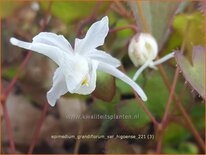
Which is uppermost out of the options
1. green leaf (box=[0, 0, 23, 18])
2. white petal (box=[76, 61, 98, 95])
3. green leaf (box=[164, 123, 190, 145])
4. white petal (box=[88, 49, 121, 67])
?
green leaf (box=[0, 0, 23, 18])

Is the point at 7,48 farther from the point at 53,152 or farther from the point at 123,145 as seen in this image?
the point at 123,145

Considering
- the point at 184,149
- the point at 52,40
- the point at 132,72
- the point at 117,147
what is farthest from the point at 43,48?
the point at 184,149

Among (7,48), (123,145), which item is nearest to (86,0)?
(7,48)

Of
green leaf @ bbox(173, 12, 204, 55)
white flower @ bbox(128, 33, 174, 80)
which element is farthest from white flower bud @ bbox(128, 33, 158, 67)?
green leaf @ bbox(173, 12, 204, 55)

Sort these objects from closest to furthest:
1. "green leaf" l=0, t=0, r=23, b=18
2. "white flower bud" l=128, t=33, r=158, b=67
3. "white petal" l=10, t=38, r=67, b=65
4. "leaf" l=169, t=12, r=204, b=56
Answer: "white petal" l=10, t=38, r=67, b=65, "white flower bud" l=128, t=33, r=158, b=67, "leaf" l=169, t=12, r=204, b=56, "green leaf" l=0, t=0, r=23, b=18

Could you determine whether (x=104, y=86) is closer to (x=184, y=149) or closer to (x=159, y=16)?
(x=159, y=16)

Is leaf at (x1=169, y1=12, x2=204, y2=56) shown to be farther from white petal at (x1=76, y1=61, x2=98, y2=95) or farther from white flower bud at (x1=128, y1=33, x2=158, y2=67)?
white petal at (x1=76, y1=61, x2=98, y2=95)
